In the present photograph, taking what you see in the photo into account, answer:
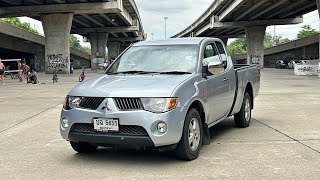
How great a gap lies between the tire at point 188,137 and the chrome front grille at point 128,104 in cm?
67

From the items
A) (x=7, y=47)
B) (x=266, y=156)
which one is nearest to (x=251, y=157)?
(x=266, y=156)

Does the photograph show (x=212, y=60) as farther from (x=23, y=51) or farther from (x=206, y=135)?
(x=23, y=51)

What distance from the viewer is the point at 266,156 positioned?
19.0 feet

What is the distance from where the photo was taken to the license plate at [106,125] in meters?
5.16

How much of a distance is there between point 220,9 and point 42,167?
53.5 m

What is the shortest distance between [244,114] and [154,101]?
342 centimetres

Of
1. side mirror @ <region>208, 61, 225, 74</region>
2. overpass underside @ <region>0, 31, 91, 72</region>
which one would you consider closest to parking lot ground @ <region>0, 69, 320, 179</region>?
side mirror @ <region>208, 61, 225, 74</region>

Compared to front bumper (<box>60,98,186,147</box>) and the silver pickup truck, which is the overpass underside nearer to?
the silver pickup truck

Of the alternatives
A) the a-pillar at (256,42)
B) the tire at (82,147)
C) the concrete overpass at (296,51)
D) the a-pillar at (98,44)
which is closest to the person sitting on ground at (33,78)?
the tire at (82,147)

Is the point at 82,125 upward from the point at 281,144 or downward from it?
upward

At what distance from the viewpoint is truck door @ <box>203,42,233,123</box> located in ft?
20.6

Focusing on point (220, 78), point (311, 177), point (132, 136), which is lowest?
point (311, 177)

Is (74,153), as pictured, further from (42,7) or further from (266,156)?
(42,7)

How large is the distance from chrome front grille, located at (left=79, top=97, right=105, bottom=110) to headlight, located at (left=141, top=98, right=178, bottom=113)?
0.58 m
